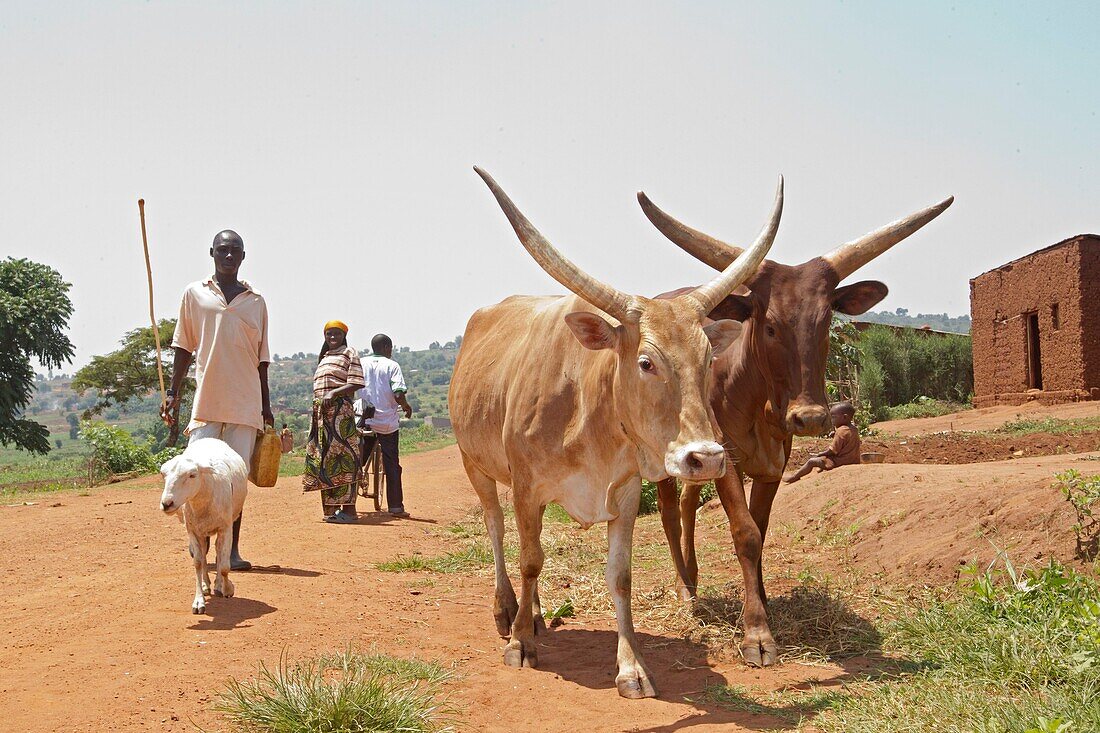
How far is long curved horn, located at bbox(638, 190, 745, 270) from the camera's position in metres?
5.95

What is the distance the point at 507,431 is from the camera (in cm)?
506

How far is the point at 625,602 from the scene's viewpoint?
466 centimetres

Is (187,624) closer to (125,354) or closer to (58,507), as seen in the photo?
(58,507)

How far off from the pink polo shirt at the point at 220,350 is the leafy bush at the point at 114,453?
1170cm

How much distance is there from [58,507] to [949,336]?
26.8m

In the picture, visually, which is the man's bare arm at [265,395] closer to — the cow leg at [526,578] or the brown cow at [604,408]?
the brown cow at [604,408]

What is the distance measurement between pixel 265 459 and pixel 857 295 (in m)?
4.25

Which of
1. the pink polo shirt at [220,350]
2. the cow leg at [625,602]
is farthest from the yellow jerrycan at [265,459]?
the cow leg at [625,602]

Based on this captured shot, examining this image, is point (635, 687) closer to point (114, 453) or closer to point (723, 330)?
point (723, 330)

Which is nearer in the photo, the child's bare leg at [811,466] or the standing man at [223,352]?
the standing man at [223,352]

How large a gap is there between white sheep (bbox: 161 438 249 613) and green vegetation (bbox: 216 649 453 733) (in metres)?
1.81

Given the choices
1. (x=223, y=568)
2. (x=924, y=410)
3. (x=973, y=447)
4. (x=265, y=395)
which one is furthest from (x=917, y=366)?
(x=223, y=568)

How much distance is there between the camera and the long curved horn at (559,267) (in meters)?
4.43

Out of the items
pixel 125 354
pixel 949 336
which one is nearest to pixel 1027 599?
pixel 949 336
